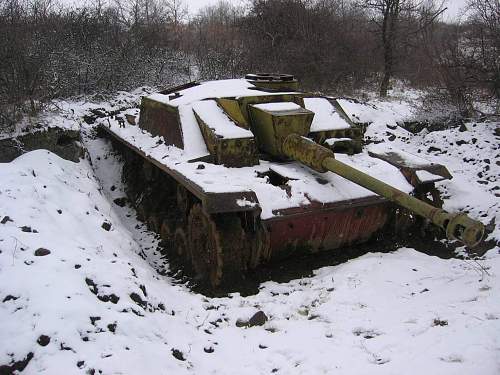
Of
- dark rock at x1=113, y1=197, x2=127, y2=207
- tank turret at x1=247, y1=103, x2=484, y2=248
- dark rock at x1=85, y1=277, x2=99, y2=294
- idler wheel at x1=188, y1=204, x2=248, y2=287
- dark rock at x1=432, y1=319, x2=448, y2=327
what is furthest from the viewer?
dark rock at x1=113, y1=197, x2=127, y2=207

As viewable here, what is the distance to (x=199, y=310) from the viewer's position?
409cm

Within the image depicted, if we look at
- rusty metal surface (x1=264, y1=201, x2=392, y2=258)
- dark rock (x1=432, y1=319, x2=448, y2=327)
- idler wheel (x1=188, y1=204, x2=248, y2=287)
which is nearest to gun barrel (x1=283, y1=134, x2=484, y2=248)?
rusty metal surface (x1=264, y1=201, x2=392, y2=258)

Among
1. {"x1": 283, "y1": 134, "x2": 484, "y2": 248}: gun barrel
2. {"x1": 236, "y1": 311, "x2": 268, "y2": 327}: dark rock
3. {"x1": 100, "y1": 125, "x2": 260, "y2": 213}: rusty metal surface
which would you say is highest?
{"x1": 283, "y1": 134, "x2": 484, "y2": 248}: gun barrel

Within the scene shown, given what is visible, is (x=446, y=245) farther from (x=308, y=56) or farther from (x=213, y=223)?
(x=308, y=56)

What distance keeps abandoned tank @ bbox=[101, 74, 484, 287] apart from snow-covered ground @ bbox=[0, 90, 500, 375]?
1.34 feet

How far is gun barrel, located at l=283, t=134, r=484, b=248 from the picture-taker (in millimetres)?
3371

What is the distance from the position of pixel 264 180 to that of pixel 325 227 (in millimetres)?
803

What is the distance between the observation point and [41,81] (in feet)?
27.4

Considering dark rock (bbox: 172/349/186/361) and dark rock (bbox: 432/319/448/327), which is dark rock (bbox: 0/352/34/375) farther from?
dark rock (bbox: 432/319/448/327)

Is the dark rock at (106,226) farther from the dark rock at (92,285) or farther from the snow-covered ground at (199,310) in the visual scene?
the dark rock at (92,285)

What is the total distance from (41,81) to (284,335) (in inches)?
269

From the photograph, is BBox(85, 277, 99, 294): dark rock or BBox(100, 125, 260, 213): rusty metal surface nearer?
BBox(85, 277, 99, 294): dark rock

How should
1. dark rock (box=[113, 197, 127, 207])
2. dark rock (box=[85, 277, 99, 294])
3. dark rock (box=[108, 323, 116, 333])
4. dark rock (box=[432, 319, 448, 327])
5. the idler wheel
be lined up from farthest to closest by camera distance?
dark rock (box=[113, 197, 127, 207]) < the idler wheel < dark rock (box=[85, 277, 99, 294]) < dark rock (box=[432, 319, 448, 327]) < dark rock (box=[108, 323, 116, 333])

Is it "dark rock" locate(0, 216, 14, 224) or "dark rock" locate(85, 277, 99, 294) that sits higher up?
"dark rock" locate(0, 216, 14, 224)
